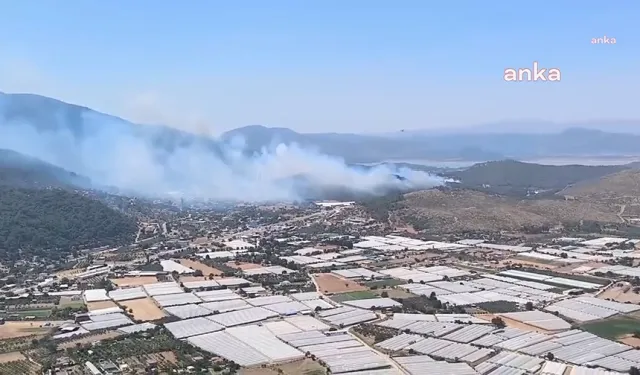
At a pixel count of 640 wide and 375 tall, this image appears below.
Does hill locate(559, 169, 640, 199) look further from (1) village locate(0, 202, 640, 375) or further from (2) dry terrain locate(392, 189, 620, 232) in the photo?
(1) village locate(0, 202, 640, 375)

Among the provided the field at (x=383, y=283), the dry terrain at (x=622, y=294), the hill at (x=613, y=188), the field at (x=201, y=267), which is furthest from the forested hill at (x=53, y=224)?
the hill at (x=613, y=188)

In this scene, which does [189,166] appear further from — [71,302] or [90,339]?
[90,339]

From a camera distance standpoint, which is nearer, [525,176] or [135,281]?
[135,281]

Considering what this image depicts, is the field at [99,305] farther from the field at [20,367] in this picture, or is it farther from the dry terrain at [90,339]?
the field at [20,367]

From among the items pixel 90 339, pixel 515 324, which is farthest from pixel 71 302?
pixel 515 324

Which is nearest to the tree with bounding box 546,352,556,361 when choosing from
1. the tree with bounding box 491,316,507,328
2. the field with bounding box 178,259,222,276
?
the tree with bounding box 491,316,507,328

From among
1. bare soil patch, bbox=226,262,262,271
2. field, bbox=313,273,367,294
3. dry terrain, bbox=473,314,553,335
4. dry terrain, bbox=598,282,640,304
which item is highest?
bare soil patch, bbox=226,262,262,271
